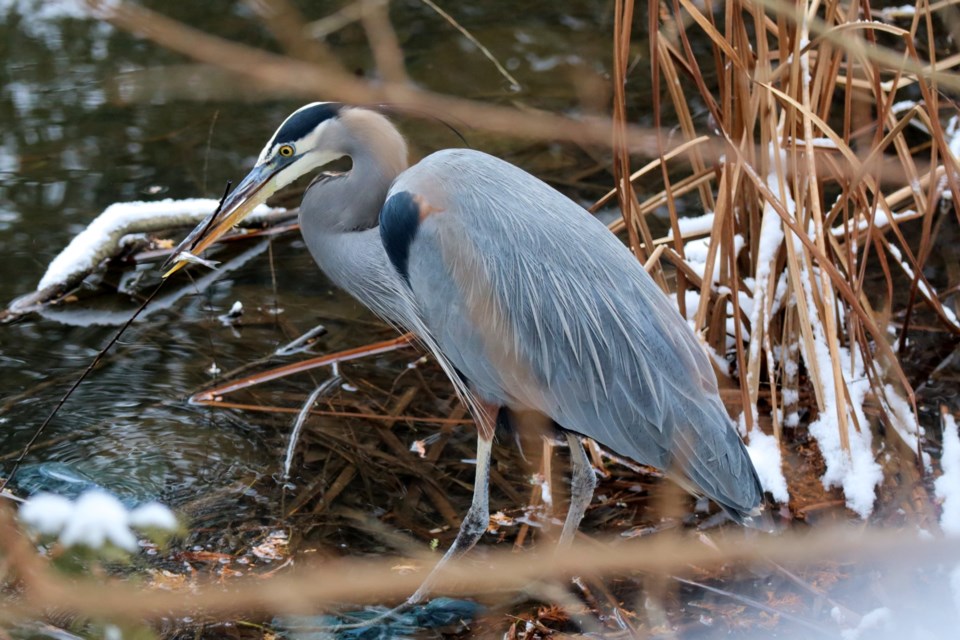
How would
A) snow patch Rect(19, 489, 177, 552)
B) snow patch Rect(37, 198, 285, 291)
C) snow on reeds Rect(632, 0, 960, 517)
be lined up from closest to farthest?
→ snow patch Rect(19, 489, 177, 552), snow on reeds Rect(632, 0, 960, 517), snow patch Rect(37, 198, 285, 291)

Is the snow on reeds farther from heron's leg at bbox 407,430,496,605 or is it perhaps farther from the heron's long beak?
the heron's long beak

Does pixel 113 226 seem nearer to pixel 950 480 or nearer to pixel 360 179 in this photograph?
pixel 360 179

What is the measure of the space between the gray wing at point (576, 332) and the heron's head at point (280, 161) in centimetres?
35

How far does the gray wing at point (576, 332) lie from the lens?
2615mm

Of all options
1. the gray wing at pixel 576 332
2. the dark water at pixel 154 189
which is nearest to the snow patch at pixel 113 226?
the dark water at pixel 154 189

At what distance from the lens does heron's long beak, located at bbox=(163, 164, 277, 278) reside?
2826 mm

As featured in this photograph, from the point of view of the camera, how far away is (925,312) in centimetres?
396

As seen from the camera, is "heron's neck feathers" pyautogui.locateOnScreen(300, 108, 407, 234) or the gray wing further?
"heron's neck feathers" pyautogui.locateOnScreen(300, 108, 407, 234)

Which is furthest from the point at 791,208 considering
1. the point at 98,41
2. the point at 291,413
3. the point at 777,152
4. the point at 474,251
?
the point at 98,41

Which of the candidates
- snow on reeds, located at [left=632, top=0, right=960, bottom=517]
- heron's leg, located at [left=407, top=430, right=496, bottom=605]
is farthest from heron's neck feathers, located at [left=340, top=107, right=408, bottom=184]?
heron's leg, located at [left=407, top=430, right=496, bottom=605]

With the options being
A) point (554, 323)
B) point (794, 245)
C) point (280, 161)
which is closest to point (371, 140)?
point (280, 161)

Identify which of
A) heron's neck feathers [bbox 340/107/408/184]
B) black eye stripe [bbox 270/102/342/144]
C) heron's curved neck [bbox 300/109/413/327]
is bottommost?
heron's curved neck [bbox 300/109/413/327]

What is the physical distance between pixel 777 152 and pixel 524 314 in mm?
897

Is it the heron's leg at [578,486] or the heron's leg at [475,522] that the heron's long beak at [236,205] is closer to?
the heron's leg at [475,522]
